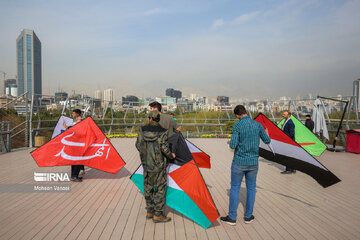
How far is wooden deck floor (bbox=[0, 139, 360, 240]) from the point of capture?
3.48m

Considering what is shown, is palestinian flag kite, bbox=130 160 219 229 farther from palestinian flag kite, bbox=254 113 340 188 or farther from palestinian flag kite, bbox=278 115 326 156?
palestinian flag kite, bbox=278 115 326 156

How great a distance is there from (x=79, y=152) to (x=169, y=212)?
9.15 feet

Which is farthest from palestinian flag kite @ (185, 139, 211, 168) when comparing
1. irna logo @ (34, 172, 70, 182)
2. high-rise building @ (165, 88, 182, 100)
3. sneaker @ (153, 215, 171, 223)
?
high-rise building @ (165, 88, 182, 100)

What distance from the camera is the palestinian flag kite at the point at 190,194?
3600 mm

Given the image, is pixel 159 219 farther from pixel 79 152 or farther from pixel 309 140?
pixel 309 140

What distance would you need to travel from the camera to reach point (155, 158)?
141 inches

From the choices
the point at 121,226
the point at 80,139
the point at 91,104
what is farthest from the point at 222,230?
the point at 91,104

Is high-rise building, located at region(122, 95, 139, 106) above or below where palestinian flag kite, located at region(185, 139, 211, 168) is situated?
above

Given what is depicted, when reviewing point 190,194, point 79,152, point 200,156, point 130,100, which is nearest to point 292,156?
point 200,156

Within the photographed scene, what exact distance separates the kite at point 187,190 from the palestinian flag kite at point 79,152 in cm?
233

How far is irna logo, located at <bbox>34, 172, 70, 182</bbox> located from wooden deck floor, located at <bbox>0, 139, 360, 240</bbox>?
192mm

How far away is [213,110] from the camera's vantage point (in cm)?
1995

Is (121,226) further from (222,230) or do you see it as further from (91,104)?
(91,104)

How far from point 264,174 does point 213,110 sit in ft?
43.0
